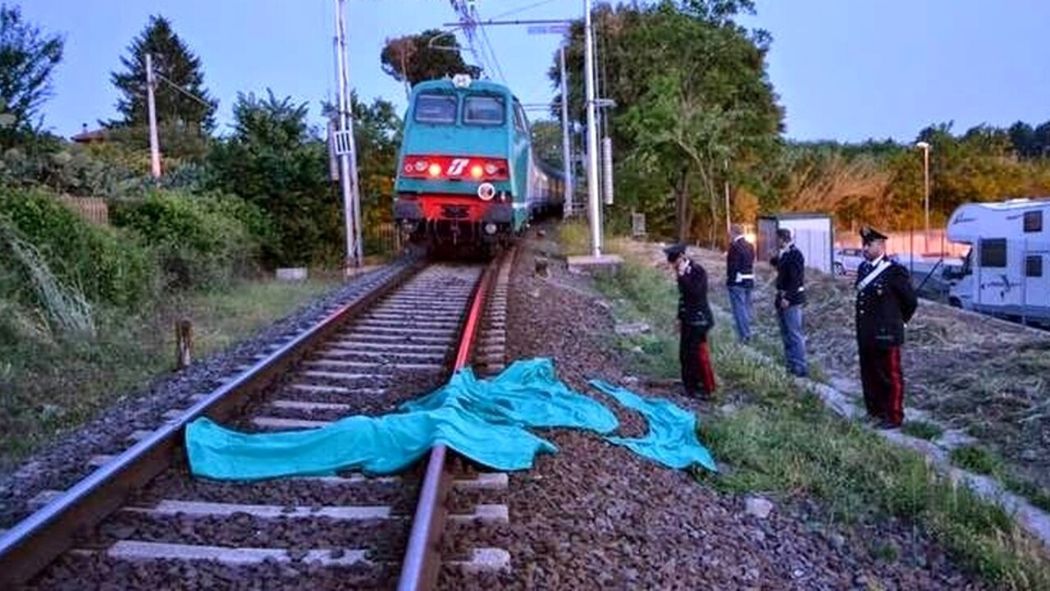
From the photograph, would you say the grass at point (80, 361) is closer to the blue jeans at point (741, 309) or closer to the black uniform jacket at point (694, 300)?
the black uniform jacket at point (694, 300)

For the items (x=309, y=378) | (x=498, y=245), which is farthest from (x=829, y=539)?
(x=498, y=245)

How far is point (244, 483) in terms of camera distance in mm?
5406

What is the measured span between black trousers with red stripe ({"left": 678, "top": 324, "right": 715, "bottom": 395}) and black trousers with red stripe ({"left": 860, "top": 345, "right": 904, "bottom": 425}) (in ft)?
4.88

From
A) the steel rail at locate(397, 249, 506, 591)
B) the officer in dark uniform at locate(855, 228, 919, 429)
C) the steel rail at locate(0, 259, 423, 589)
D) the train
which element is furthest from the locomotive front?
the steel rail at locate(397, 249, 506, 591)

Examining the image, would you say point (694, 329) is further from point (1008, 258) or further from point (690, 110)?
point (690, 110)

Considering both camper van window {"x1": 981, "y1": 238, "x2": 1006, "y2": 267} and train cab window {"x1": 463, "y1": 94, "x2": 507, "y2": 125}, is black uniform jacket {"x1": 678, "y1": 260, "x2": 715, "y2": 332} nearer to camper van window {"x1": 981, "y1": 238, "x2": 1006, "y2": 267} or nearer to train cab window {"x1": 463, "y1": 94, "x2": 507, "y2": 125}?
train cab window {"x1": 463, "y1": 94, "x2": 507, "y2": 125}

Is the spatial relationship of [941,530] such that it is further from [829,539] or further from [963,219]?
[963,219]

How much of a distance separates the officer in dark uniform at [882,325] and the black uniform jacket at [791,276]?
2367 millimetres

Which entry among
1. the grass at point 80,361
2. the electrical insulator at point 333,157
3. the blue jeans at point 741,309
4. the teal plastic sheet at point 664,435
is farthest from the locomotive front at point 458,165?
the teal plastic sheet at point 664,435

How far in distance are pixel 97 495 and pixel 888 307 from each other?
709cm

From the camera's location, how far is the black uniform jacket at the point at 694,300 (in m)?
9.62

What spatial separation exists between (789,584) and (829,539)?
88 cm

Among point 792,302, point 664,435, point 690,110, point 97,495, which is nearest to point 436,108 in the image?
point 792,302

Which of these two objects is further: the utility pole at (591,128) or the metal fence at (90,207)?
the utility pole at (591,128)
